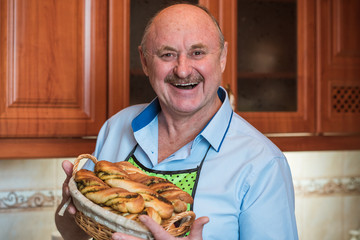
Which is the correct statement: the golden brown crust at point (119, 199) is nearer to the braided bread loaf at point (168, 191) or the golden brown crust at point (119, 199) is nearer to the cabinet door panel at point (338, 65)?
the braided bread loaf at point (168, 191)

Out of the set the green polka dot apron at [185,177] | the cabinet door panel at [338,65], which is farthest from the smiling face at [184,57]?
the cabinet door panel at [338,65]

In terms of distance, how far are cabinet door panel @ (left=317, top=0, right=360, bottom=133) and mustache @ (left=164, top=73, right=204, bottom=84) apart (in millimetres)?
859

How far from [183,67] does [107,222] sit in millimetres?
449

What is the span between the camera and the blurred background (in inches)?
58.4

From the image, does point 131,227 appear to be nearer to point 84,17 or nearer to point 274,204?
point 274,204

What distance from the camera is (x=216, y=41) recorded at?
1.13 meters

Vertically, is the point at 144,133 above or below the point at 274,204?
above

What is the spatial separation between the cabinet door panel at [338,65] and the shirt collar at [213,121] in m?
0.71

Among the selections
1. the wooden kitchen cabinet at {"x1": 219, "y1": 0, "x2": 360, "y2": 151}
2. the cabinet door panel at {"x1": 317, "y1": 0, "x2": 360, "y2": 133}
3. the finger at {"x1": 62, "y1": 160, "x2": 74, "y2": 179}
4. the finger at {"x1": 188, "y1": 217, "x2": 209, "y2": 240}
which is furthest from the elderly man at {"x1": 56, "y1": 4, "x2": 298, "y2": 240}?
the cabinet door panel at {"x1": 317, "y1": 0, "x2": 360, "y2": 133}

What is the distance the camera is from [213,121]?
1133 millimetres

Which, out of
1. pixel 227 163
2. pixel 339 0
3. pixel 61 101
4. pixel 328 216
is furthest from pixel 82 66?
pixel 328 216

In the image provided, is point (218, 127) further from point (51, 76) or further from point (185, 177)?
point (51, 76)

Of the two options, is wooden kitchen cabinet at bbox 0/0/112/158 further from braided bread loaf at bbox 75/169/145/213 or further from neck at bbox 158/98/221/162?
braided bread loaf at bbox 75/169/145/213

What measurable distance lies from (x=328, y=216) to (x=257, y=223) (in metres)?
1.48
